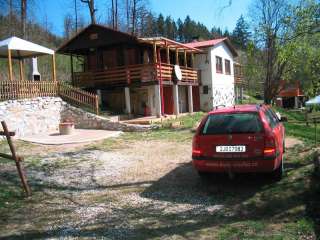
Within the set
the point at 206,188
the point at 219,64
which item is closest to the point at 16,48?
the point at 206,188

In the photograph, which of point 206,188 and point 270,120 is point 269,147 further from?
point 206,188

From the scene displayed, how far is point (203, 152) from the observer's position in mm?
7320

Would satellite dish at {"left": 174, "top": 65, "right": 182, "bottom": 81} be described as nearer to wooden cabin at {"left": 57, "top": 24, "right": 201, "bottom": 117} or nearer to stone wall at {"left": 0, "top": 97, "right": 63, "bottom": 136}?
wooden cabin at {"left": 57, "top": 24, "right": 201, "bottom": 117}

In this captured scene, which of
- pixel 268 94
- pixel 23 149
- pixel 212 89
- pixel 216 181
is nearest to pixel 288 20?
pixel 216 181

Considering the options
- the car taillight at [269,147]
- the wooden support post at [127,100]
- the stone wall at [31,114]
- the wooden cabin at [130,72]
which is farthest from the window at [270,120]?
the wooden support post at [127,100]

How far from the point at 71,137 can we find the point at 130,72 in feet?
23.7

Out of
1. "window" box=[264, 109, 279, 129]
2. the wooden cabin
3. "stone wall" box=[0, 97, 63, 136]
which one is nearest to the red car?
"window" box=[264, 109, 279, 129]

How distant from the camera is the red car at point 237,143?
696 cm

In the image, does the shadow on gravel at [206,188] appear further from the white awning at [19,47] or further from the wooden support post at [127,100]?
the wooden support post at [127,100]

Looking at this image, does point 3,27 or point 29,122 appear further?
point 3,27

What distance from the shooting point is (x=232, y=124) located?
729 cm

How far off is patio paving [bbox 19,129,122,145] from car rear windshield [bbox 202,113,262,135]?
27.9 feet

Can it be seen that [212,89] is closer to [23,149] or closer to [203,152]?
[23,149]

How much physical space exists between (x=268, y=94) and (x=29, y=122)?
26226 millimetres
